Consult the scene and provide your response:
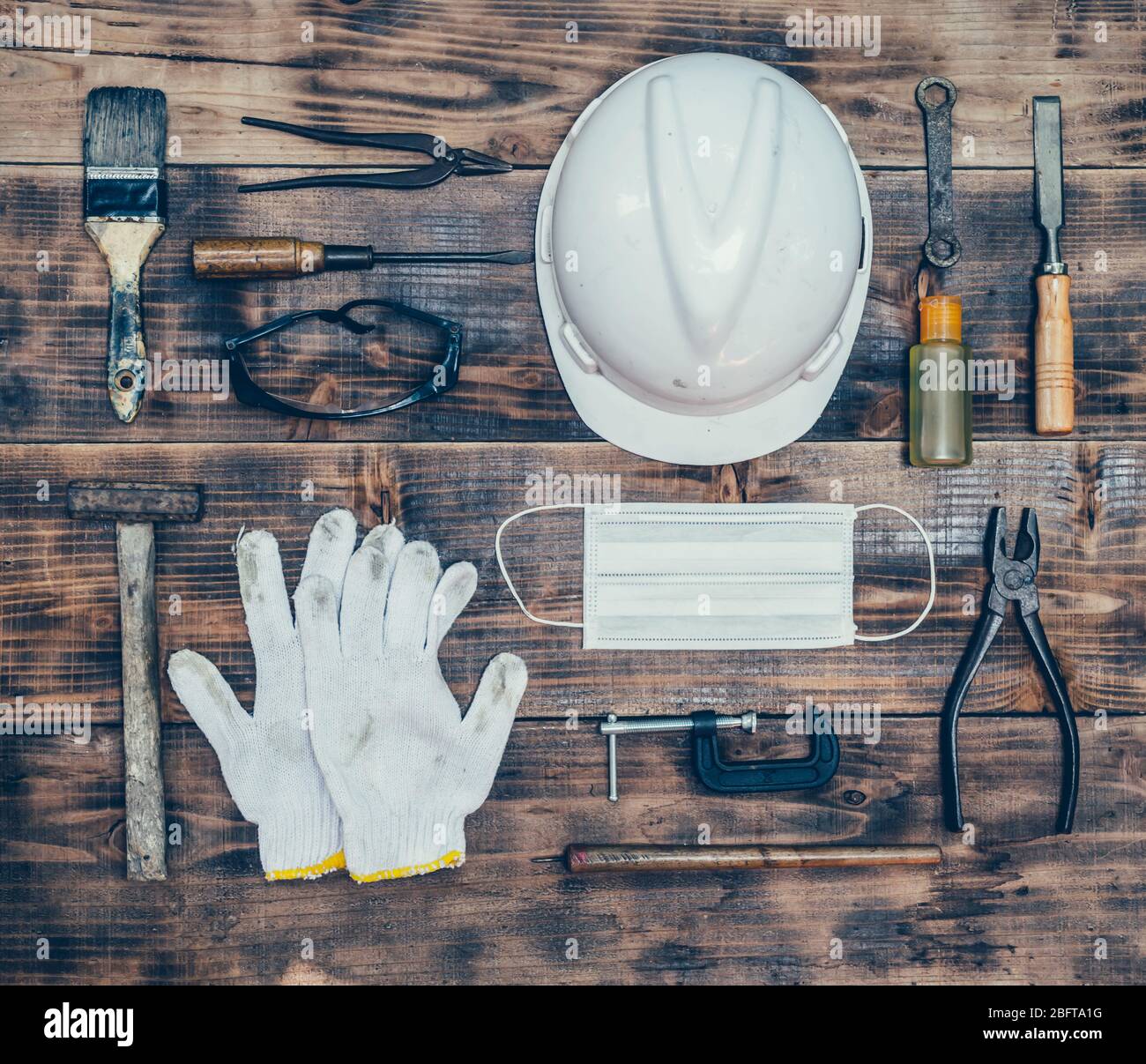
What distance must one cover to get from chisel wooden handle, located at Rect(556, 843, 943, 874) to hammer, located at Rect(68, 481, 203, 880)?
53cm

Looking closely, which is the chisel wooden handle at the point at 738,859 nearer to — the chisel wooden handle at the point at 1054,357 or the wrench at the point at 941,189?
the chisel wooden handle at the point at 1054,357

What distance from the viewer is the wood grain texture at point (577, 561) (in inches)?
46.6

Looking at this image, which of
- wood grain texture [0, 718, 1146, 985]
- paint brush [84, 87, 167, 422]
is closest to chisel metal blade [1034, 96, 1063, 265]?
wood grain texture [0, 718, 1146, 985]

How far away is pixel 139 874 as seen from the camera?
3.83ft

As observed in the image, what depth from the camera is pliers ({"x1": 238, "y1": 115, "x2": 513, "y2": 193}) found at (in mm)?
1168

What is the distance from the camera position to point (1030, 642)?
1.18m

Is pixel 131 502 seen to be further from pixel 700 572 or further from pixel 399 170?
pixel 700 572

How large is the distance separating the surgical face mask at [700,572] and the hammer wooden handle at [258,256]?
408 mm

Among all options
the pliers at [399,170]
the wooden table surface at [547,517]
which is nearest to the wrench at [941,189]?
the wooden table surface at [547,517]

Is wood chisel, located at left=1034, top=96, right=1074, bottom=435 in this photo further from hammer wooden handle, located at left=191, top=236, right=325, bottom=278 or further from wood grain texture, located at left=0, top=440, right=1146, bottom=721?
hammer wooden handle, located at left=191, top=236, right=325, bottom=278

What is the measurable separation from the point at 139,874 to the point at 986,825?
3.57 feet

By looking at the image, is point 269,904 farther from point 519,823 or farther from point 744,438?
Result: point 744,438

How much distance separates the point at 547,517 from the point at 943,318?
1.81 feet

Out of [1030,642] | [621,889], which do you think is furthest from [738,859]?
[1030,642]
